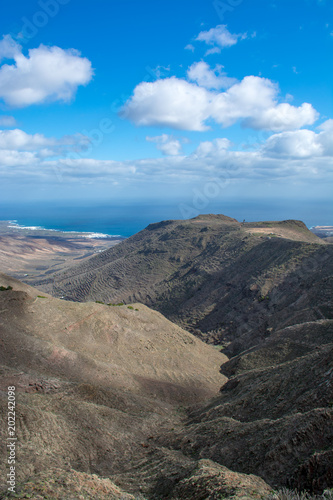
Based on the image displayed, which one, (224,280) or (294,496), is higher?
(224,280)

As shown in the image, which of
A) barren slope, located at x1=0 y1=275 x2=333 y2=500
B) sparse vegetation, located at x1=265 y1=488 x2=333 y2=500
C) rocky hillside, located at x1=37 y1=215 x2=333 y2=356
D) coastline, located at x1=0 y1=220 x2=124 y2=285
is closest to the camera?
sparse vegetation, located at x1=265 y1=488 x2=333 y2=500

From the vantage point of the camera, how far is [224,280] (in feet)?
149

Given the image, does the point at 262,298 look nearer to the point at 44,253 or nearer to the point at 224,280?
the point at 224,280

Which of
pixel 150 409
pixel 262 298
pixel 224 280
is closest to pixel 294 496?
pixel 150 409

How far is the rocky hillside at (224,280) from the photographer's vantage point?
32375 mm

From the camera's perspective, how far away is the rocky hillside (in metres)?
32.4

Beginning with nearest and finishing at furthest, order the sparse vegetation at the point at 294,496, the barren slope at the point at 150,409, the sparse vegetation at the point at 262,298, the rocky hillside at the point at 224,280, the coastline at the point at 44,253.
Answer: the sparse vegetation at the point at 294,496 → the barren slope at the point at 150,409 → the rocky hillside at the point at 224,280 → the sparse vegetation at the point at 262,298 → the coastline at the point at 44,253

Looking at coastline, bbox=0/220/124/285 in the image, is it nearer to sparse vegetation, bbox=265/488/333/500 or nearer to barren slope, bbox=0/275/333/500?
barren slope, bbox=0/275/333/500

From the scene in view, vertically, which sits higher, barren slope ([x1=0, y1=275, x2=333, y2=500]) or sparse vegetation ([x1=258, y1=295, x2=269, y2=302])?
sparse vegetation ([x1=258, y1=295, x2=269, y2=302])

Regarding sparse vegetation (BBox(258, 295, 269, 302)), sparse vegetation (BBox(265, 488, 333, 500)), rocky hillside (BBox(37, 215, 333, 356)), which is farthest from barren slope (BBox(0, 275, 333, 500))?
sparse vegetation (BBox(258, 295, 269, 302))

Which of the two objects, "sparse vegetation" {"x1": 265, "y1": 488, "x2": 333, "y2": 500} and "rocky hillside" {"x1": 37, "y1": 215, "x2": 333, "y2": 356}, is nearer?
"sparse vegetation" {"x1": 265, "y1": 488, "x2": 333, "y2": 500}

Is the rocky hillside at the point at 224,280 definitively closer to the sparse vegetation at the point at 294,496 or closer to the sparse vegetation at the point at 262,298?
the sparse vegetation at the point at 262,298

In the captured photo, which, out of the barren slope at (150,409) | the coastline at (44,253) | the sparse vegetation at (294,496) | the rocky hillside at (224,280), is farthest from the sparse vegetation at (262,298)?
the coastline at (44,253)

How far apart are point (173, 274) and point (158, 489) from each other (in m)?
46.3
